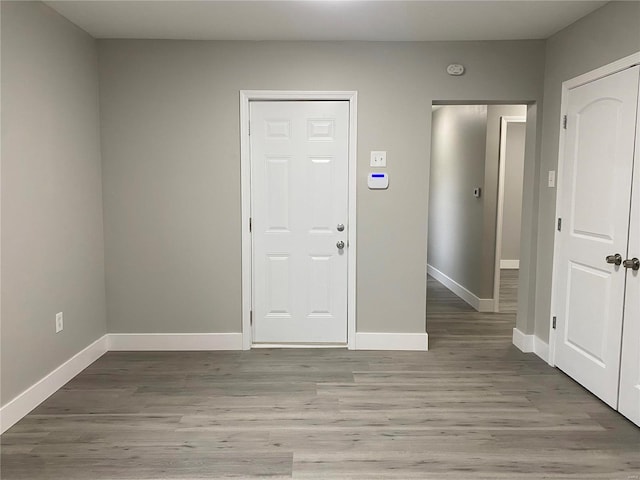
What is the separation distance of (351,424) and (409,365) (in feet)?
3.39

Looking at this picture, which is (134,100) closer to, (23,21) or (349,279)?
(23,21)

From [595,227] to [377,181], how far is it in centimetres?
155

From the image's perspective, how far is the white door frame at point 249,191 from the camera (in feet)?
12.0

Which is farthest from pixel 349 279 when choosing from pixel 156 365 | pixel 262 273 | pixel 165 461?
pixel 165 461

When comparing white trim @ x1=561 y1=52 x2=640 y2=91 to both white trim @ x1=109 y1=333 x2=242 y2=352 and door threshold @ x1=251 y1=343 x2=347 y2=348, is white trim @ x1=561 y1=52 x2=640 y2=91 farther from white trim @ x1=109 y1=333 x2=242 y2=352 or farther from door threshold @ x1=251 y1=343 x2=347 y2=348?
white trim @ x1=109 y1=333 x2=242 y2=352

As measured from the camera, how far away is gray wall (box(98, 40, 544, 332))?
12.0 feet

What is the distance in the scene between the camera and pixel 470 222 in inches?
215

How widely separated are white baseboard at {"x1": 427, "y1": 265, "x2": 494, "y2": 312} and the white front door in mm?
2000

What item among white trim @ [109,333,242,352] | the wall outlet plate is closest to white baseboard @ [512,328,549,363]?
the wall outlet plate

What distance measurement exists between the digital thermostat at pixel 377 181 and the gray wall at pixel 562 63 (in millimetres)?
1217

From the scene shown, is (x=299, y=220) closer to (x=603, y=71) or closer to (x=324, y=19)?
(x=324, y=19)

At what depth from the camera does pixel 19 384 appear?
2.70 meters

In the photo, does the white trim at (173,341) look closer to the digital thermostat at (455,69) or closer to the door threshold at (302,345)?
the door threshold at (302,345)

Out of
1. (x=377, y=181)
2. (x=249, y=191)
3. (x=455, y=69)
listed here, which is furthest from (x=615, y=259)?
(x=249, y=191)
